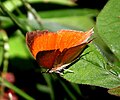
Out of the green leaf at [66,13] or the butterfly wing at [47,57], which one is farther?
the green leaf at [66,13]

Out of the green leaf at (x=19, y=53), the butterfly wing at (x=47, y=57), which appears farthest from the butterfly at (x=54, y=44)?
the green leaf at (x=19, y=53)

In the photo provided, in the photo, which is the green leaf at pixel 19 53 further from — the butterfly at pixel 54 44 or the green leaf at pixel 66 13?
the butterfly at pixel 54 44

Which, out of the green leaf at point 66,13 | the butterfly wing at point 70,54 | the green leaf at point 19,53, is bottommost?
the butterfly wing at point 70,54

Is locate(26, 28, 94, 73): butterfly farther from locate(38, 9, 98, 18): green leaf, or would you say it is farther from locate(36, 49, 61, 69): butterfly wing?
locate(38, 9, 98, 18): green leaf

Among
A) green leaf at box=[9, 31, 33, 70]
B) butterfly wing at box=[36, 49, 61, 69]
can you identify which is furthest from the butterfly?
green leaf at box=[9, 31, 33, 70]

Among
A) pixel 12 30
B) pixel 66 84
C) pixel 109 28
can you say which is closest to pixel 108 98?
pixel 66 84

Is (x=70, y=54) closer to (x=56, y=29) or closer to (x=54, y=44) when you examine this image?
(x=54, y=44)
